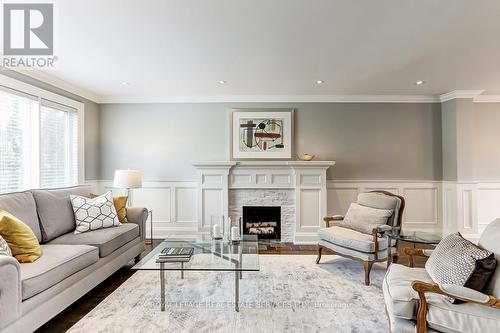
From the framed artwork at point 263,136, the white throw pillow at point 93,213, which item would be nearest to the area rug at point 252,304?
the white throw pillow at point 93,213

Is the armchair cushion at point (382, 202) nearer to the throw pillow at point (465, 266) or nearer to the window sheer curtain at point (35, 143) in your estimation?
the throw pillow at point (465, 266)

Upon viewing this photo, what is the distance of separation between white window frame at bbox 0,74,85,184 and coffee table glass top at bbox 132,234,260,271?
97.7 inches

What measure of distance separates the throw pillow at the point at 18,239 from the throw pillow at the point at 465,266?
304cm

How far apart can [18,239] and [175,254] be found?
1242 mm

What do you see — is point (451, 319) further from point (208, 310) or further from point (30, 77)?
point (30, 77)

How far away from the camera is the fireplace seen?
16.3ft

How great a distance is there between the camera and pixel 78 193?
141 inches

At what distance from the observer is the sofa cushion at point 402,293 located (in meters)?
1.75

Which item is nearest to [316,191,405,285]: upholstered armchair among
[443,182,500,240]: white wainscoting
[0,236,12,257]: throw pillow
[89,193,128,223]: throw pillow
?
[443,182,500,240]: white wainscoting

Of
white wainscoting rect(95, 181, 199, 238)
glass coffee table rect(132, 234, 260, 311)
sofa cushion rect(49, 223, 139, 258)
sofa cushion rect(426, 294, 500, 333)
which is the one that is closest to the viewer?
sofa cushion rect(426, 294, 500, 333)

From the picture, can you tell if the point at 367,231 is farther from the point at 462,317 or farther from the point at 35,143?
the point at 35,143

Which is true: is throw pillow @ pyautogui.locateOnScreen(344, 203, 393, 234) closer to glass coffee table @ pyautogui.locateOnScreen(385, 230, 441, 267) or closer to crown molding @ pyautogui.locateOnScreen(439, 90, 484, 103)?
glass coffee table @ pyautogui.locateOnScreen(385, 230, 441, 267)

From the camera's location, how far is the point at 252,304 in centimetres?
256

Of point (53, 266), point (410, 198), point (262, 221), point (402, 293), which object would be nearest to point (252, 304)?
point (402, 293)
